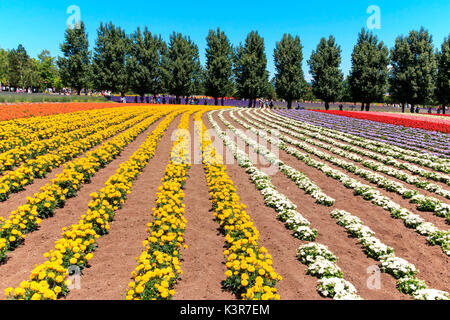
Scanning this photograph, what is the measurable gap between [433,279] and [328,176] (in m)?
7.45

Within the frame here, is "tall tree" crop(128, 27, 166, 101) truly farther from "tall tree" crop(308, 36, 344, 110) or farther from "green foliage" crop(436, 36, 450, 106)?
"green foliage" crop(436, 36, 450, 106)

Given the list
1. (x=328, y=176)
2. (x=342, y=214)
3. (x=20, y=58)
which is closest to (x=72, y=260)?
(x=342, y=214)

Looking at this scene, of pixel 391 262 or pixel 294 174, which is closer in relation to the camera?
pixel 391 262

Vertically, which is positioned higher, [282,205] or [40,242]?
[282,205]

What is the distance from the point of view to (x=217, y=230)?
8023 mm

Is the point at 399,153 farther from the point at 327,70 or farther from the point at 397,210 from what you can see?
the point at 327,70

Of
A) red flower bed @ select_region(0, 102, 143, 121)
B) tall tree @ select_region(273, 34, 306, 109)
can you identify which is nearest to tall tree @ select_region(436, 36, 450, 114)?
tall tree @ select_region(273, 34, 306, 109)

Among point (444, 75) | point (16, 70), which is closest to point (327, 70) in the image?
point (444, 75)

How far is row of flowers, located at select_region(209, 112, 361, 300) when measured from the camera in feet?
17.8

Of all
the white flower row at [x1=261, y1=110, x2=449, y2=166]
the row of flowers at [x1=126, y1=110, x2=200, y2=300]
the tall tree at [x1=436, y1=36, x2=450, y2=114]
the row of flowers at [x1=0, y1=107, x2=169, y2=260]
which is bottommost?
the row of flowers at [x1=126, y1=110, x2=200, y2=300]

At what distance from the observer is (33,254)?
6375mm

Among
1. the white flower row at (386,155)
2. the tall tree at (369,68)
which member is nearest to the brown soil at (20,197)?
the white flower row at (386,155)

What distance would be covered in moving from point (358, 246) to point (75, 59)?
70.8 m

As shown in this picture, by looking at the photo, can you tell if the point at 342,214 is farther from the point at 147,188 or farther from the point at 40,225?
the point at 40,225
